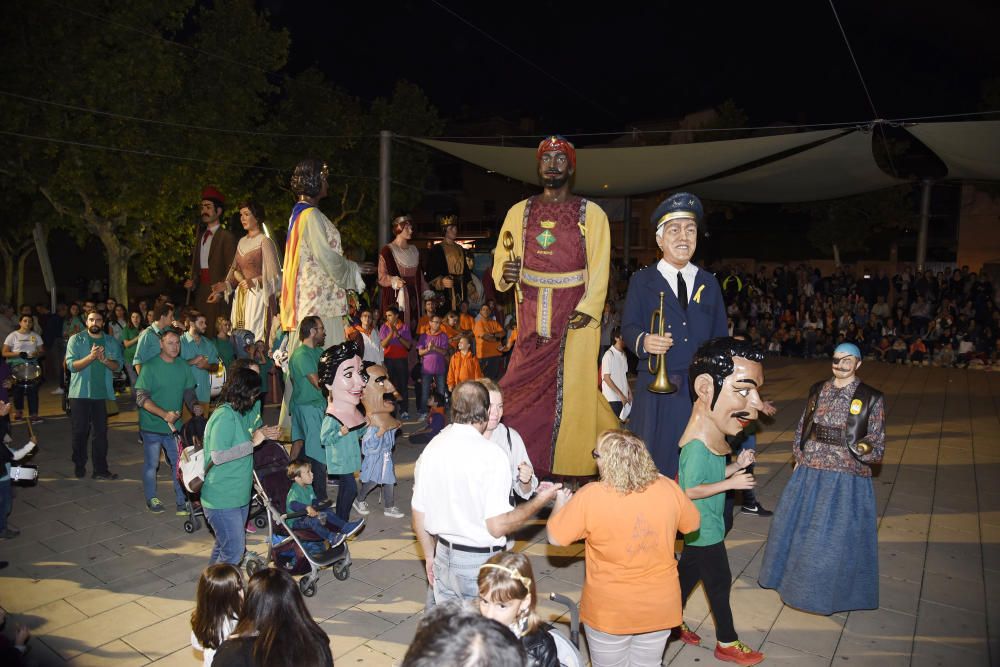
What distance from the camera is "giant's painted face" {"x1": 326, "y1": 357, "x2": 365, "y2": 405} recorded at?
18.2 feet

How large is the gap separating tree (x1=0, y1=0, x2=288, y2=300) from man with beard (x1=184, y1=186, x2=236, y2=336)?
29.0 feet

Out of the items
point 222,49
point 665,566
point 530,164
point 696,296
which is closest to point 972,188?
point 530,164

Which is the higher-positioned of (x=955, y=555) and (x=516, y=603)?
(x=516, y=603)

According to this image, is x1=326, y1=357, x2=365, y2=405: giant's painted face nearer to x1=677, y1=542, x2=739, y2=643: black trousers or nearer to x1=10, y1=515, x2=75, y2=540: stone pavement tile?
x1=10, y1=515, x2=75, y2=540: stone pavement tile

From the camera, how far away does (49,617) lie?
4406mm

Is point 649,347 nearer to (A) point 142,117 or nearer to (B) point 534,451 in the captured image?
(B) point 534,451

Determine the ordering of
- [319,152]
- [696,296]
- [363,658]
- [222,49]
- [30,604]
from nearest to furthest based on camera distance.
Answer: [363,658], [30,604], [696,296], [222,49], [319,152]

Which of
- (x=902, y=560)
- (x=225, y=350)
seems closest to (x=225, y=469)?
(x=225, y=350)

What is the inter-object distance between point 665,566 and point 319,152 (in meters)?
25.0

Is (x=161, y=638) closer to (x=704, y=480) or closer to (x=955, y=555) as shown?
(x=704, y=480)

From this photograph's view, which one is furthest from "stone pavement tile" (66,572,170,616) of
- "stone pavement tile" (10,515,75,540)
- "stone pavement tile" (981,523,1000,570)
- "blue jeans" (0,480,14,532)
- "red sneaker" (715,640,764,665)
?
"stone pavement tile" (981,523,1000,570)

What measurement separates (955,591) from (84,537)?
6.57 metres

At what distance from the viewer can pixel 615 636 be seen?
3.21m

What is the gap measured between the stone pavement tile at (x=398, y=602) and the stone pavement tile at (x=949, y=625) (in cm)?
315
